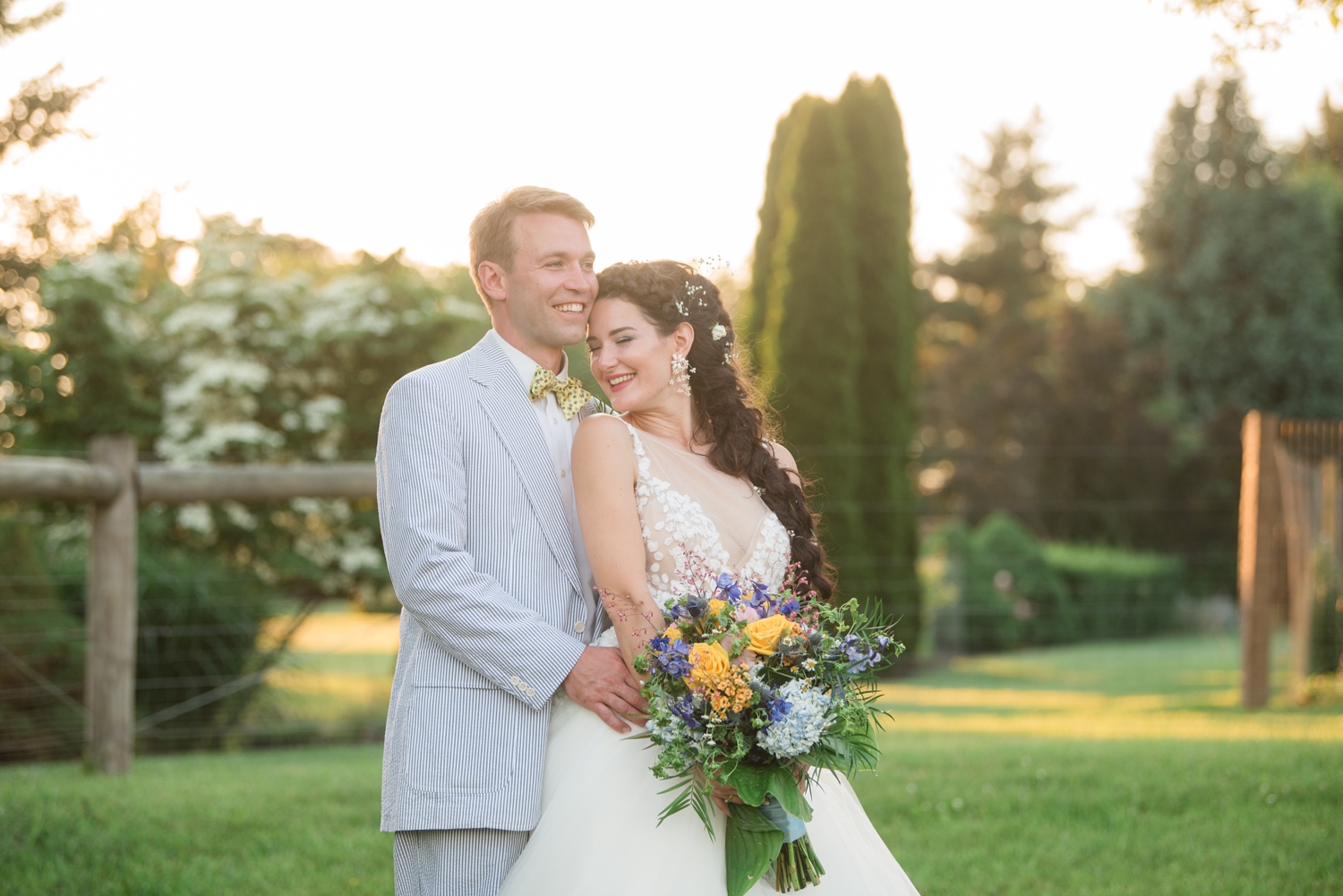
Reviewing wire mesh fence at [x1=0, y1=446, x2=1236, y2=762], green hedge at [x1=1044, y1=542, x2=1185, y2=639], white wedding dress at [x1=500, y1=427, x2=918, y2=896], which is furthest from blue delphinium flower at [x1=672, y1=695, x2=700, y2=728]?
green hedge at [x1=1044, y1=542, x2=1185, y2=639]

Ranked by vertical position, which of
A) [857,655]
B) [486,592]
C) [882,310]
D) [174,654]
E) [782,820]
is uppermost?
[882,310]

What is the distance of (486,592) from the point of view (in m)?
2.54

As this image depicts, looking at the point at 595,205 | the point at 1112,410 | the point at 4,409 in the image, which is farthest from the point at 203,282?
the point at 1112,410

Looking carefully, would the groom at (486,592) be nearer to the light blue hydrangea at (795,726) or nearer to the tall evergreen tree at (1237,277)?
the light blue hydrangea at (795,726)

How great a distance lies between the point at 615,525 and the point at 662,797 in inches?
24.2

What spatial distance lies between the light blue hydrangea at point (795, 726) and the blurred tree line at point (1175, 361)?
21.4 meters

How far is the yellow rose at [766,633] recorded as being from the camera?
227 centimetres

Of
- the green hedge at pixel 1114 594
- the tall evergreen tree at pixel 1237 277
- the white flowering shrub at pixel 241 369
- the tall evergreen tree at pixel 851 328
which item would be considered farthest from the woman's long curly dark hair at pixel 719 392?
the tall evergreen tree at pixel 1237 277

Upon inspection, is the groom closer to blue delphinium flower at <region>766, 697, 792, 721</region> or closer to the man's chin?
the man's chin

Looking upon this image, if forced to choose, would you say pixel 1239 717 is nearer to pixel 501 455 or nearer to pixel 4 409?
pixel 501 455

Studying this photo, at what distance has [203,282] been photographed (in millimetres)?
10062

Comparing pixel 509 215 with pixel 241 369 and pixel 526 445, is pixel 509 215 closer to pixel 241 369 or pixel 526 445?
pixel 526 445

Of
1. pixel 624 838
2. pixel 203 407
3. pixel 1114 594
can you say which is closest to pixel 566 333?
pixel 624 838

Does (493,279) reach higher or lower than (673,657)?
higher
